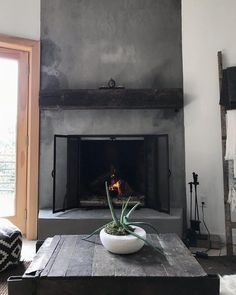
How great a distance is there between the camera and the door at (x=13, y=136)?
11.6 feet

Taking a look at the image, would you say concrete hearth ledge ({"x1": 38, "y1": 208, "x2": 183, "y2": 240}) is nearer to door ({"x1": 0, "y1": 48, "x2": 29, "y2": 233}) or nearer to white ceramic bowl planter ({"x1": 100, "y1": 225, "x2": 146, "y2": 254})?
door ({"x1": 0, "y1": 48, "x2": 29, "y2": 233})

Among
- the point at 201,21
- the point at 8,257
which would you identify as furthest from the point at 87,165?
the point at 201,21

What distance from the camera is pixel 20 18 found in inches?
140

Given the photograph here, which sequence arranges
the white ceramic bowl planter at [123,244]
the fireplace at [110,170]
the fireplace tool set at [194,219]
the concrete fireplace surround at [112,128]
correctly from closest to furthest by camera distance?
1. the white ceramic bowl planter at [123,244]
2. the fireplace tool set at [194,219]
3. the fireplace at [110,170]
4. the concrete fireplace surround at [112,128]

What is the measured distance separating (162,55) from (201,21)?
0.55 m

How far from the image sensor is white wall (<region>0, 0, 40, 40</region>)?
3.49 metres

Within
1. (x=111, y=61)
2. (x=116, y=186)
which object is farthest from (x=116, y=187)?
(x=111, y=61)

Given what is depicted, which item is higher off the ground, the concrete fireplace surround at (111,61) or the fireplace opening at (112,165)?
the concrete fireplace surround at (111,61)

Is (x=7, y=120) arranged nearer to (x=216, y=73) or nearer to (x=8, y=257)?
(x=8, y=257)

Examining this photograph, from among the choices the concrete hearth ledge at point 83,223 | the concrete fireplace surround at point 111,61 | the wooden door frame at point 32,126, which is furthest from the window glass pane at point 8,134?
the concrete hearth ledge at point 83,223

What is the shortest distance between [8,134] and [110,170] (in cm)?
124

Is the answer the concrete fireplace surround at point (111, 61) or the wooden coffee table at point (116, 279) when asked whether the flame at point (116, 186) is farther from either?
the wooden coffee table at point (116, 279)

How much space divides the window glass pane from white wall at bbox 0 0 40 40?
341mm

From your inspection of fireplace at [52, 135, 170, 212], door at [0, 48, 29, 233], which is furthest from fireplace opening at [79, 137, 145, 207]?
door at [0, 48, 29, 233]
